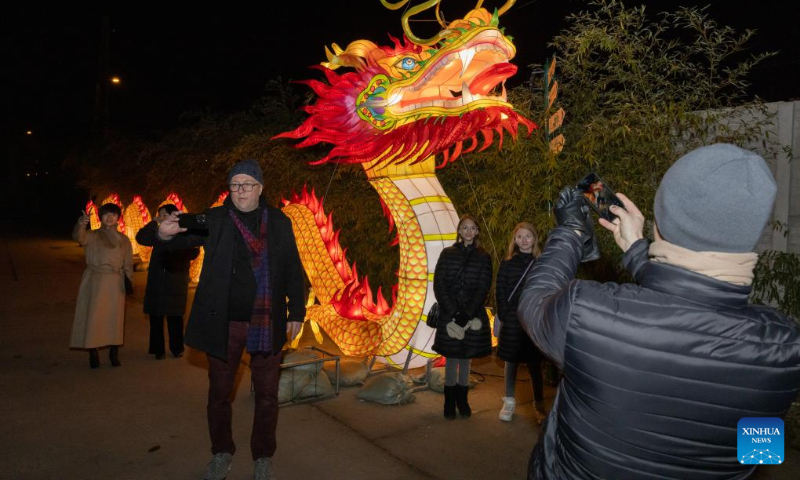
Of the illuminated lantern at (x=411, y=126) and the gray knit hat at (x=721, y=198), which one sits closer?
the gray knit hat at (x=721, y=198)

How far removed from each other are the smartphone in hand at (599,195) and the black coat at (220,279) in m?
1.75

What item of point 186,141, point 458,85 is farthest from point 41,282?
point 458,85

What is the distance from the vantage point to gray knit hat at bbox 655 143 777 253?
1013mm

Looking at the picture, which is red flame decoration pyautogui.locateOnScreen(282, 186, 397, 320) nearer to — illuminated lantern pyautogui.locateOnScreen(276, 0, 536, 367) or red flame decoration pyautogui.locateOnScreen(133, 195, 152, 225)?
illuminated lantern pyautogui.locateOnScreen(276, 0, 536, 367)

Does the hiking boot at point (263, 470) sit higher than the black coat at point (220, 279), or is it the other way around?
the black coat at point (220, 279)

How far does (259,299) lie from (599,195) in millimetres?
1796

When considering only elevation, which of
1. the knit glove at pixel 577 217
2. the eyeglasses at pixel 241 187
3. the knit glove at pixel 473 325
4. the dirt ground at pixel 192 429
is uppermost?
the eyeglasses at pixel 241 187

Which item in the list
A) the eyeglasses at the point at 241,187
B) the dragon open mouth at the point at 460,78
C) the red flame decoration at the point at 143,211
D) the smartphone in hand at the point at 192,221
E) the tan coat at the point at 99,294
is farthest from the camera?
the red flame decoration at the point at 143,211

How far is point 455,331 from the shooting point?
3.61 metres

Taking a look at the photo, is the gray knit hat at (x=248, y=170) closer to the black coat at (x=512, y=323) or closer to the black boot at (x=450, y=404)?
the black coat at (x=512, y=323)

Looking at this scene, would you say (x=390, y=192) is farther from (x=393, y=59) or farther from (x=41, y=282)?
(x=41, y=282)

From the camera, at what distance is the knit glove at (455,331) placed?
3.61 m

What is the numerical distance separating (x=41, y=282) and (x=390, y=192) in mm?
8341

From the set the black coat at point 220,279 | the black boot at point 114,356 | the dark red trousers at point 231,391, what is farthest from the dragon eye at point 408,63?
the black boot at point 114,356
